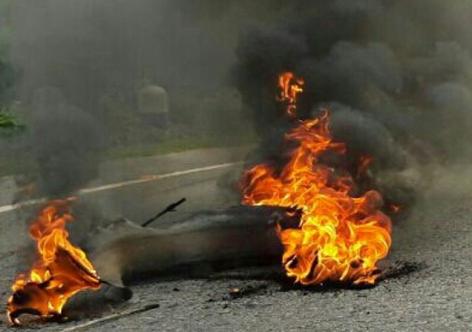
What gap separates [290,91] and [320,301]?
2668 millimetres

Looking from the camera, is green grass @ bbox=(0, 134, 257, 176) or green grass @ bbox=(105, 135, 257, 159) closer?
green grass @ bbox=(0, 134, 257, 176)

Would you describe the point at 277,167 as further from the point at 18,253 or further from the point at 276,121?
the point at 18,253

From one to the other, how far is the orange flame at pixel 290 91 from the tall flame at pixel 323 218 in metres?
0.57

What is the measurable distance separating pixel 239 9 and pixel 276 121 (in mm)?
1156

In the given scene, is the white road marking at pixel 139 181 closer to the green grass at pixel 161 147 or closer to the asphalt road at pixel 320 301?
the green grass at pixel 161 147

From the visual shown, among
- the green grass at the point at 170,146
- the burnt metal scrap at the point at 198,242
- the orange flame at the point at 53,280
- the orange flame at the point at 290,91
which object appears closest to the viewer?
the orange flame at the point at 53,280

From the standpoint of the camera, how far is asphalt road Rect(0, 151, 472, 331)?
4484 mm

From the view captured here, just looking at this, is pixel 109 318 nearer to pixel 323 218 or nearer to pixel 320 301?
pixel 320 301

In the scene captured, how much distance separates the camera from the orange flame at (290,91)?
708 cm

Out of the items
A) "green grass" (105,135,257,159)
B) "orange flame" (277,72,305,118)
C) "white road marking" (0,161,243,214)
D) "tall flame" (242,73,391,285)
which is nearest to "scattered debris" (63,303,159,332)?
"tall flame" (242,73,391,285)

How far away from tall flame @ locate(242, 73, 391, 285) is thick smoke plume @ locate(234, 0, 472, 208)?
31cm

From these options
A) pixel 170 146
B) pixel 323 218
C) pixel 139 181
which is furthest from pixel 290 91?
pixel 170 146

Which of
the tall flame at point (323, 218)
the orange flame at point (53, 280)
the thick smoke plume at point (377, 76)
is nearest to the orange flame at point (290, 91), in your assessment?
the thick smoke plume at point (377, 76)

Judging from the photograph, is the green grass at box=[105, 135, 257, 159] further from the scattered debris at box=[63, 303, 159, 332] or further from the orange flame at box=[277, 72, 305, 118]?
the scattered debris at box=[63, 303, 159, 332]
